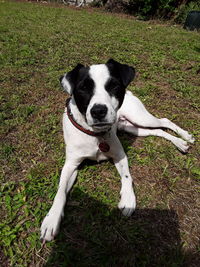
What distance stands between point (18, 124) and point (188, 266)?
2.87 meters

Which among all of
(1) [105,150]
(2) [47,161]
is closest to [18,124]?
(2) [47,161]

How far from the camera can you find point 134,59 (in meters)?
5.81

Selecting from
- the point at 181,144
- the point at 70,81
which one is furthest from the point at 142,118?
the point at 70,81

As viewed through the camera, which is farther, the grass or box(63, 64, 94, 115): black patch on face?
box(63, 64, 94, 115): black patch on face

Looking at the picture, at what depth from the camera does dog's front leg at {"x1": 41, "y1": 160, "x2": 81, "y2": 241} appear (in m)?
2.00

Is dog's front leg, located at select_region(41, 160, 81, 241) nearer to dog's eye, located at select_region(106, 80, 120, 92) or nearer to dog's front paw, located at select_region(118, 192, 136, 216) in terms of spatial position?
dog's front paw, located at select_region(118, 192, 136, 216)

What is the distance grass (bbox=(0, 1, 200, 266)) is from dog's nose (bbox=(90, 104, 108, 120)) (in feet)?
2.96

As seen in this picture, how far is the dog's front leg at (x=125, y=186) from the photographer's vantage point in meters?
2.21

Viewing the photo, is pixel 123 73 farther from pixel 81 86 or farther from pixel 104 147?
pixel 104 147

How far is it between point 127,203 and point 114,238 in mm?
362

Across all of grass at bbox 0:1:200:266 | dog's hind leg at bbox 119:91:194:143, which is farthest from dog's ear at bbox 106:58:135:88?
grass at bbox 0:1:200:266

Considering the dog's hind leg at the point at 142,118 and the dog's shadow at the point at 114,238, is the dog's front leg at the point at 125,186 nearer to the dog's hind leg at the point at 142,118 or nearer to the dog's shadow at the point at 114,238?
the dog's shadow at the point at 114,238

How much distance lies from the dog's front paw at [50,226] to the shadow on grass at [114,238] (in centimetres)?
8

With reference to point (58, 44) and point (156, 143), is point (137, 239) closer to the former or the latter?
point (156, 143)
